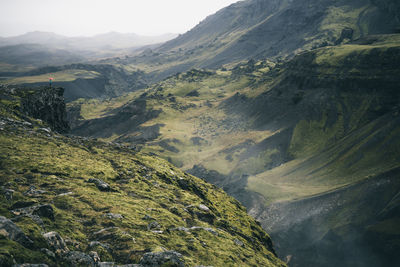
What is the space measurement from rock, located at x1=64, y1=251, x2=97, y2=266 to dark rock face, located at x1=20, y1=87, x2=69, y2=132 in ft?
178

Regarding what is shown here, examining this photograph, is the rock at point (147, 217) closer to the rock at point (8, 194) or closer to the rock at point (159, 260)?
the rock at point (159, 260)

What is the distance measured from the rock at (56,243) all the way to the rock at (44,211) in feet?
15.1

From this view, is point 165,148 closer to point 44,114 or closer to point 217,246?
point 44,114

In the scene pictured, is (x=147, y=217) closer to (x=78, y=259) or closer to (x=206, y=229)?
(x=206, y=229)

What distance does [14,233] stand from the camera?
61.8ft

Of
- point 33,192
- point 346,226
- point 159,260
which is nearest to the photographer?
point 159,260

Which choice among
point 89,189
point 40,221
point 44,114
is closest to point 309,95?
point 44,114

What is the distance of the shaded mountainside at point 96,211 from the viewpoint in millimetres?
21666

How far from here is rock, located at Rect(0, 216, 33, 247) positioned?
18.5 metres

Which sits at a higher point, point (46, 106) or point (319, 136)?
point (46, 106)

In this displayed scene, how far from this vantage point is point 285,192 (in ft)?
376

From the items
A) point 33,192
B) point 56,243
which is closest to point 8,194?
point 33,192

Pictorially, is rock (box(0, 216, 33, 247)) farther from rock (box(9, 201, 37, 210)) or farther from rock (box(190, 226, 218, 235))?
rock (box(190, 226, 218, 235))

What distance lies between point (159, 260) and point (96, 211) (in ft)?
37.5
